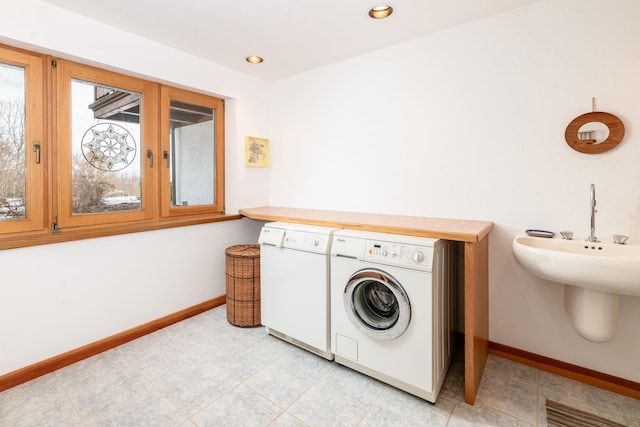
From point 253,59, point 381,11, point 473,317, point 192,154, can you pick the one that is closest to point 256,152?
point 192,154

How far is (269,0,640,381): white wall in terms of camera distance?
5.67 feet

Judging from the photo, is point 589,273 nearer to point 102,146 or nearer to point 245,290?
point 245,290

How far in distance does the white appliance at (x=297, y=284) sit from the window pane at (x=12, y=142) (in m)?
1.55

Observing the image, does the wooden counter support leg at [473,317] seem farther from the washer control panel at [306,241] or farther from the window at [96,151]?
the window at [96,151]

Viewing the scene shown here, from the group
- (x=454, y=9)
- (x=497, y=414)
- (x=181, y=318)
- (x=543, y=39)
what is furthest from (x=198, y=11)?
(x=497, y=414)

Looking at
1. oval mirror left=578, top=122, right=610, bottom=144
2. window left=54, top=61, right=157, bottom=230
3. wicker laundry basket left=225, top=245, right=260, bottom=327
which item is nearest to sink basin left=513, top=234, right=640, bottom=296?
oval mirror left=578, top=122, right=610, bottom=144

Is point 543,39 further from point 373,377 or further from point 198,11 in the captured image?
point 373,377

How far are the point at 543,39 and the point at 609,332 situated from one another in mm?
1741

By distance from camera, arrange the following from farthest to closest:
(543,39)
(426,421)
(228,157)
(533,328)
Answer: (228,157), (533,328), (543,39), (426,421)

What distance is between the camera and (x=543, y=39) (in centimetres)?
188

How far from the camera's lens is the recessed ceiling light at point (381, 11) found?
6.30 ft

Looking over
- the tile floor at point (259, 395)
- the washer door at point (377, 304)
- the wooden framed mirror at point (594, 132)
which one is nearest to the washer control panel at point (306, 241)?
the washer door at point (377, 304)

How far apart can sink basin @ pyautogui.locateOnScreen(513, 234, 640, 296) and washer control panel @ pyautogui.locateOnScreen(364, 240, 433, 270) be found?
1.68 ft

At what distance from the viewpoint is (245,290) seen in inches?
99.8
